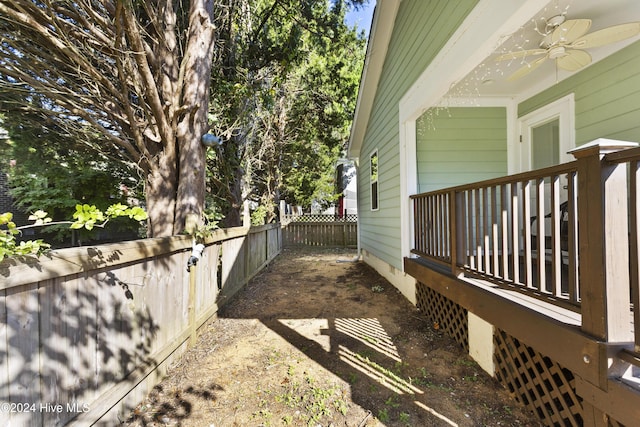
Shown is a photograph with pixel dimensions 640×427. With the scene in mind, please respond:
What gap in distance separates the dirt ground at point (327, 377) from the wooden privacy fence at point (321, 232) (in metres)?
8.53

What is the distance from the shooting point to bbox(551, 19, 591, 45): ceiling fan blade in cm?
268

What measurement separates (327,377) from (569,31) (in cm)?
412

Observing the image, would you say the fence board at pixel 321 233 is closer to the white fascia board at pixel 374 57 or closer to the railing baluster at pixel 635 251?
the white fascia board at pixel 374 57

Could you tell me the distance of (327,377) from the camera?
2635 mm

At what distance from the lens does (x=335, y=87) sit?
1023 centimetres

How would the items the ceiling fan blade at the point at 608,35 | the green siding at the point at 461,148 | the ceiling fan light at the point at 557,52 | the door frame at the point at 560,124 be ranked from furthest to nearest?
the green siding at the point at 461,148 < the door frame at the point at 560,124 < the ceiling fan light at the point at 557,52 < the ceiling fan blade at the point at 608,35

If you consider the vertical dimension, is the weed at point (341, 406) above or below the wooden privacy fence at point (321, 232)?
below

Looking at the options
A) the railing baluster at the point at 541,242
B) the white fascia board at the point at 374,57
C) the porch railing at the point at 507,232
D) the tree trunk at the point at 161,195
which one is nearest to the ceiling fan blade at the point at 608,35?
the porch railing at the point at 507,232

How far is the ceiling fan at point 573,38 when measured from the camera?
2682 mm

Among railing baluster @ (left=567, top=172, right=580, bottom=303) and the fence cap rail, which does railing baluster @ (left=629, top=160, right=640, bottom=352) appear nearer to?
railing baluster @ (left=567, top=172, right=580, bottom=303)

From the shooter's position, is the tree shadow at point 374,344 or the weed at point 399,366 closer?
the tree shadow at point 374,344

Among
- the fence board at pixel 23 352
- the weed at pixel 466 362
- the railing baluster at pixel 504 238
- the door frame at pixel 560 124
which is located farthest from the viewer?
the door frame at pixel 560 124

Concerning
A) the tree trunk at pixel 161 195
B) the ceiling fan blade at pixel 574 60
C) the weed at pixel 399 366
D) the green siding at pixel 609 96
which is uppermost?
the ceiling fan blade at pixel 574 60

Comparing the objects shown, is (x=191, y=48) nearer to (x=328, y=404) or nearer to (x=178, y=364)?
(x=178, y=364)
